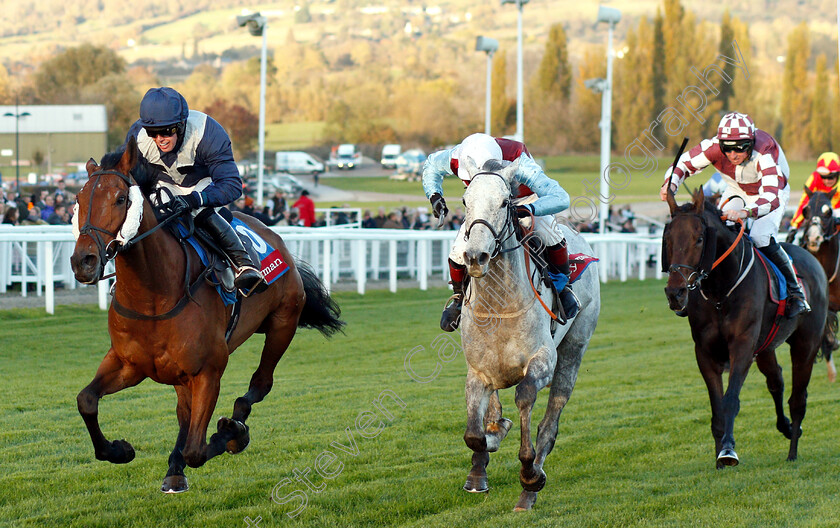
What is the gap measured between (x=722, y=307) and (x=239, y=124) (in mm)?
57816

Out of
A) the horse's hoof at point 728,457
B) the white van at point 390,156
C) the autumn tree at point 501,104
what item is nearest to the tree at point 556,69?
the autumn tree at point 501,104

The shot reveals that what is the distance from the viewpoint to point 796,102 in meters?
59.0

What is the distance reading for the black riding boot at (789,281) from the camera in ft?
20.7

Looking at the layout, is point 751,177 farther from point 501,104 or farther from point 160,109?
point 501,104

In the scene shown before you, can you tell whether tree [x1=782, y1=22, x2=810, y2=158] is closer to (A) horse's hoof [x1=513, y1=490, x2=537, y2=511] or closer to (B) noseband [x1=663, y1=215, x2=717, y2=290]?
(B) noseband [x1=663, y1=215, x2=717, y2=290]

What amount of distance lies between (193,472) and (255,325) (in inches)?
34.1

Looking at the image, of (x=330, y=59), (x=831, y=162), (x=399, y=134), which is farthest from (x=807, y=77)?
(x=831, y=162)

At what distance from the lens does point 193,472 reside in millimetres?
5312

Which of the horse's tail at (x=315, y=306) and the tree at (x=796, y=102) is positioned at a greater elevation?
the tree at (x=796, y=102)

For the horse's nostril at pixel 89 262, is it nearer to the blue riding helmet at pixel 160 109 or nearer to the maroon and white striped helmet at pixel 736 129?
the blue riding helmet at pixel 160 109

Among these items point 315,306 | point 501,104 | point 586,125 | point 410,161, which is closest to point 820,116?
point 586,125

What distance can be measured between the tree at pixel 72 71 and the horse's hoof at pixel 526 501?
59.6 meters

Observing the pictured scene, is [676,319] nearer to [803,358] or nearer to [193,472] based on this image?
[803,358]

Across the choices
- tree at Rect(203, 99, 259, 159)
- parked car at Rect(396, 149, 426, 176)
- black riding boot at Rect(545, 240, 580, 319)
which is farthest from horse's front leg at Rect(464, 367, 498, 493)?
tree at Rect(203, 99, 259, 159)
